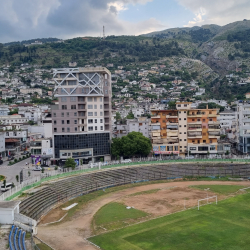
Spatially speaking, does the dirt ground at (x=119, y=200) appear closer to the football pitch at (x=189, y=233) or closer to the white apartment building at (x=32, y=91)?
the football pitch at (x=189, y=233)

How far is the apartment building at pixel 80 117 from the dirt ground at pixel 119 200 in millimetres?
18712

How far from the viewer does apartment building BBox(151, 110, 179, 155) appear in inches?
3194

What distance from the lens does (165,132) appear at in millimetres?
82312

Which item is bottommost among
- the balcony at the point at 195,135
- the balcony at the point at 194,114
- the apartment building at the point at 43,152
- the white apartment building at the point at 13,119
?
the apartment building at the point at 43,152

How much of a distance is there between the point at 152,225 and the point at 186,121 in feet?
149

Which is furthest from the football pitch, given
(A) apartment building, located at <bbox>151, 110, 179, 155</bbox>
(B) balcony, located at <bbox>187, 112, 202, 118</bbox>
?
(B) balcony, located at <bbox>187, 112, 202, 118</bbox>

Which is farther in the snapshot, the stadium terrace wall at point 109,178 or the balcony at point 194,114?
the balcony at point 194,114

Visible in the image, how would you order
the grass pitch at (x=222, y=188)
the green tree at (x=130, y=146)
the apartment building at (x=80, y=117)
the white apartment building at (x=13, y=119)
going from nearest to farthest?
the grass pitch at (x=222, y=188), the apartment building at (x=80, y=117), the green tree at (x=130, y=146), the white apartment building at (x=13, y=119)

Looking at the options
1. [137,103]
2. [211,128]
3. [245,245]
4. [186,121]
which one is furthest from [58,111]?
[137,103]

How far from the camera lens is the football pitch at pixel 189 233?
33.2m

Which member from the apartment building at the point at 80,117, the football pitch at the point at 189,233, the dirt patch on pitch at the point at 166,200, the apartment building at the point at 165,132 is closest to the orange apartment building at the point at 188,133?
the apartment building at the point at 165,132

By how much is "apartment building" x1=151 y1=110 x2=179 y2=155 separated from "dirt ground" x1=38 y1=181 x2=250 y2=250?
18763mm

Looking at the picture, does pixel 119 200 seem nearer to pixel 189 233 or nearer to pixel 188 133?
pixel 189 233

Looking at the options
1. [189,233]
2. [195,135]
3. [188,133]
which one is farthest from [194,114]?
[189,233]
